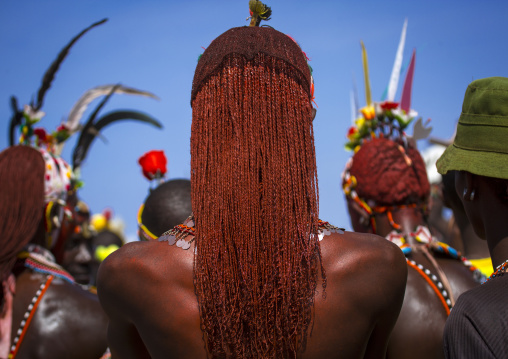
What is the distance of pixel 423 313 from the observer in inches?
105

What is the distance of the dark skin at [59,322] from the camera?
2.88 m

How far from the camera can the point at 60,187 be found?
3570mm

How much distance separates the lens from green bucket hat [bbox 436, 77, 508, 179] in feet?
5.72

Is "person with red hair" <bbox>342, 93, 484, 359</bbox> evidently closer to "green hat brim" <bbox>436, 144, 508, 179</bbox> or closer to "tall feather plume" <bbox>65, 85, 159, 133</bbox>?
"green hat brim" <bbox>436, 144, 508, 179</bbox>

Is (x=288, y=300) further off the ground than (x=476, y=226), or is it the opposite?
(x=476, y=226)

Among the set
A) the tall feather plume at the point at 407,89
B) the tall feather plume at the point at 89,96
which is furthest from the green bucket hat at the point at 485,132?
the tall feather plume at the point at 89,96

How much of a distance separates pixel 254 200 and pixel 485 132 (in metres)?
0.80

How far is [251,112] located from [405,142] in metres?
2.14

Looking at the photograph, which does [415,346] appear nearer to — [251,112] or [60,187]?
[251,112]

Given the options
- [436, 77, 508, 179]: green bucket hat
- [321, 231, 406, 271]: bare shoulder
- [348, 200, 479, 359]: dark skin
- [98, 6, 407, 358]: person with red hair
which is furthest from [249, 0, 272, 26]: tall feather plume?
[348, 200, 479, 359]: dark skin

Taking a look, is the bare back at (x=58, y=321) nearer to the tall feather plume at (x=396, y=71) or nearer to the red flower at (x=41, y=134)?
the red flower at (x=41, y=134)

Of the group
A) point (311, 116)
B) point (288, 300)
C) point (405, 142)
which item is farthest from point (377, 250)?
point (405, 142)

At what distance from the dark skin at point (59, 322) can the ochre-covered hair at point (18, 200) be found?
6.3 inches

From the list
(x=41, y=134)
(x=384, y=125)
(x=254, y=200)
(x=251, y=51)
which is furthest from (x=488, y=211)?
(x=41, y=134)
